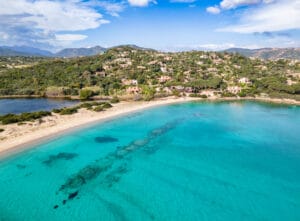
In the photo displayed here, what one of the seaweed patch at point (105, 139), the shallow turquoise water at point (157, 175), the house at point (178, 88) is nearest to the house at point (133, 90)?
the house at point (178, 88)

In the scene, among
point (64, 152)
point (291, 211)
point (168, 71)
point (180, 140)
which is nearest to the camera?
point (291, 211)

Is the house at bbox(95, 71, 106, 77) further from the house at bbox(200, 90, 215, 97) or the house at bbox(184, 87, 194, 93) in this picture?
the house at bbox(200, 90, 215, 97)

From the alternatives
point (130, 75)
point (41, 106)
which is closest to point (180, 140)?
point (41, 106)

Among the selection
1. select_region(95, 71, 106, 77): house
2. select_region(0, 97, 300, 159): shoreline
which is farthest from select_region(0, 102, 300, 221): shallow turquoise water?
select_region(95, 71, 106, 77): house

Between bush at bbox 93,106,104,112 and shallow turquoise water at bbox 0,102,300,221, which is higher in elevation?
bush at bbox 93,106,104,112

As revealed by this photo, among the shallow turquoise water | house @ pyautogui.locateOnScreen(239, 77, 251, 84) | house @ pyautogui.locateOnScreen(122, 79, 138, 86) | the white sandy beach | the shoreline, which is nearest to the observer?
the shallow turquoise water

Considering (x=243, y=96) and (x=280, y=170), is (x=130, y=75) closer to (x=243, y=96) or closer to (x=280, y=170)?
(x=243, y=96)
